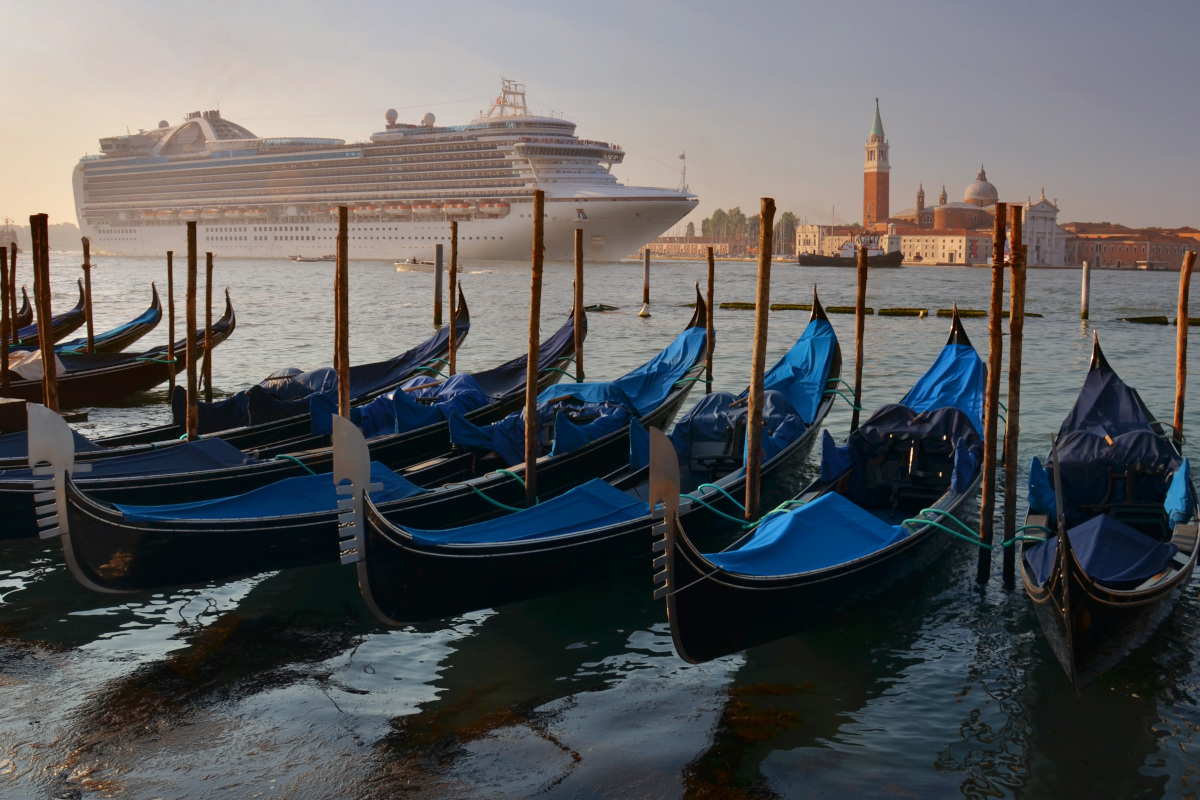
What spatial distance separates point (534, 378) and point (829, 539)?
1.82 m

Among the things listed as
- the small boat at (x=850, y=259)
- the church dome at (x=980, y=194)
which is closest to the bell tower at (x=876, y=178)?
the church dome at (x=980, y=194)

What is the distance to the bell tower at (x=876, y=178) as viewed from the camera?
8044 centimetres

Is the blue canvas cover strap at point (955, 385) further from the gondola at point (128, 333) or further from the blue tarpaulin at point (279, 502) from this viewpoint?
the gondola at point (128, 333)

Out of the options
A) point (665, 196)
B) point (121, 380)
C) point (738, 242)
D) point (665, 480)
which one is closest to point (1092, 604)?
point (665, 480)

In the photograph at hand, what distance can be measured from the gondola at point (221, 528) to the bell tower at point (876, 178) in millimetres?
80058

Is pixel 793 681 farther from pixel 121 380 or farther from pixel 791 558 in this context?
pixel 121 380

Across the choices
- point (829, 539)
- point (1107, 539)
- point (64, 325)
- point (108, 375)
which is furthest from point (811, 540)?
point (64, 325)

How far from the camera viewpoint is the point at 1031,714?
316 centimetres

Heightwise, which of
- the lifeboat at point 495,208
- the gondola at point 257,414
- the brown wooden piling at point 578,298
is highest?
the lifeboat at point 495,208

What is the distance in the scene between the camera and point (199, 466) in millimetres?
4680

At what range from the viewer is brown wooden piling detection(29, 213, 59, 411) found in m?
5.02

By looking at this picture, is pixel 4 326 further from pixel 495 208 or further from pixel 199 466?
pixel 495 208

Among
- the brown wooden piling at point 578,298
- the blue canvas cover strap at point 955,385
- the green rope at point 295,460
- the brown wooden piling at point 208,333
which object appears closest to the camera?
the green rope at point 295,460

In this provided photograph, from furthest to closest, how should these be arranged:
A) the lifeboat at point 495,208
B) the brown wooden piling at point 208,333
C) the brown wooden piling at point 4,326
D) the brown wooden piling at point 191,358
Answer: the lifeboat at point 495,208 → the brown wooden piling at point 208,333 → the brown wooden piling at point 4,326 → the brown wooden piling at point 191,358
